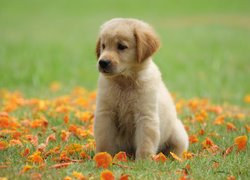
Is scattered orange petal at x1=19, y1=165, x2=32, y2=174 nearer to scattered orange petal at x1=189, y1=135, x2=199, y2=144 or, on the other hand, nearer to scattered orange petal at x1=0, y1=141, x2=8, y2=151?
scattered orange petal at x1=0, y1=141, x2=8, y2=151

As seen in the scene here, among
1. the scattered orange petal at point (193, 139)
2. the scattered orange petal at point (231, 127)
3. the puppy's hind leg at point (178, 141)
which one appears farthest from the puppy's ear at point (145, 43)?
the scattered orange petal at point (231, 127)

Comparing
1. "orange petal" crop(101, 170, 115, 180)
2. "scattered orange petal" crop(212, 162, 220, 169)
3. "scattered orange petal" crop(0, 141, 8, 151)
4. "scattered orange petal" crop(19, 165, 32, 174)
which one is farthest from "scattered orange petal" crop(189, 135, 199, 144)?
"scattered orange petal" crop(19, 165, 32, 174)

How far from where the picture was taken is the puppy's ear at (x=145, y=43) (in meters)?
5.03

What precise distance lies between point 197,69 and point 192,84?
2003mm

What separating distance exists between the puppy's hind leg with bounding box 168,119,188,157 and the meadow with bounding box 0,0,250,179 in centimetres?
12

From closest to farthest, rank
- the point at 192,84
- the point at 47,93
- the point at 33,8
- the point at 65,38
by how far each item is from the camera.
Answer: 1. the point at 47,93
2. the point at 192,84
3. the point at 65,38
4. the point at 33,8

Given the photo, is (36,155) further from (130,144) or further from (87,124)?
(87,124)

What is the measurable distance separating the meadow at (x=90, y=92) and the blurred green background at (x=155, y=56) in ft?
0.10

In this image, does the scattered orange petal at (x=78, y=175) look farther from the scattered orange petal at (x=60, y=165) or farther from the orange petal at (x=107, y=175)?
the scattered orange petal at (x=60, y=165)

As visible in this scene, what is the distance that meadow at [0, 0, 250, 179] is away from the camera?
4570 millimetres

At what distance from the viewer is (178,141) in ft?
18.1

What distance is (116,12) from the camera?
30.3m

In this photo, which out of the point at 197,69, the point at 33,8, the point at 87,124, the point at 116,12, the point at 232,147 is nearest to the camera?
the point at 232,147

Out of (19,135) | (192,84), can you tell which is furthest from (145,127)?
(192,84)
